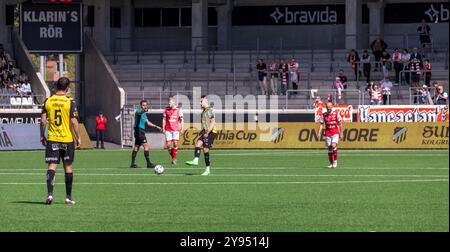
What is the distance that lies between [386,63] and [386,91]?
3.92 meters

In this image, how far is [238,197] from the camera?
2141 centimetres

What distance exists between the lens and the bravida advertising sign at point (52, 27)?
4806cm

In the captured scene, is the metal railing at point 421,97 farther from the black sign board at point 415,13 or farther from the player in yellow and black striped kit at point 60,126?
the player in yellow and black striped kit at point 60,126

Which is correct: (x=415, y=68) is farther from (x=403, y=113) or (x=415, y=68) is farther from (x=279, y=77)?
(x=279, y=77)

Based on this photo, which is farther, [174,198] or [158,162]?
[158,162]

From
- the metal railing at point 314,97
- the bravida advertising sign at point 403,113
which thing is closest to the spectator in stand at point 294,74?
the metal railing at point 314,97

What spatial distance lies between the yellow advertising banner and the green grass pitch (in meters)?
10.8

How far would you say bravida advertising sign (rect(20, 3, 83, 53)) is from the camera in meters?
48.1

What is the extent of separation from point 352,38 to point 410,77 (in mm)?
5805
